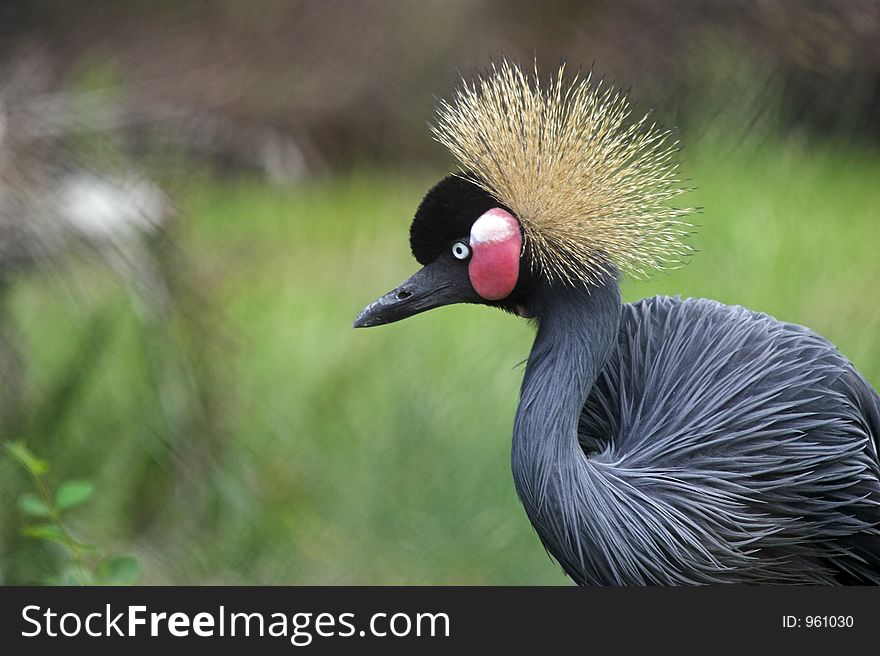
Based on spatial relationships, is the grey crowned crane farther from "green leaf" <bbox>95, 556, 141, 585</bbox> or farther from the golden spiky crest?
"green leaf" <bbox>95, 556, 141, 585</bbox>

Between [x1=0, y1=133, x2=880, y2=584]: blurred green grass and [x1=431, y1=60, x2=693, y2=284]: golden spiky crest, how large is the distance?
695 millimetres

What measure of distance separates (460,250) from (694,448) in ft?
1.24

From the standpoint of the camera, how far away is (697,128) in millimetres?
2146

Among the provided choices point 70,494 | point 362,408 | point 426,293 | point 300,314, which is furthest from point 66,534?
point 300,314

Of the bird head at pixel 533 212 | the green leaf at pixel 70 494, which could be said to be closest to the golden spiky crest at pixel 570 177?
the bird head at pixel 533 212

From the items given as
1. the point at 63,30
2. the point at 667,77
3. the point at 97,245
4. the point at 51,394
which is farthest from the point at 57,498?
the point at 63,30

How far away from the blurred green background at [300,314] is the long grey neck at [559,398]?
0.70m

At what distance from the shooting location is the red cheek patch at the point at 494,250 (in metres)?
1.31

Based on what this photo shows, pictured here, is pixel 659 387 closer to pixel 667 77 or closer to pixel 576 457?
pixel 576 457

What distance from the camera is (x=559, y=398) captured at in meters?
1.30

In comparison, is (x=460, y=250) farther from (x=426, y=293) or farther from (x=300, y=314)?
(x=300, y=314)

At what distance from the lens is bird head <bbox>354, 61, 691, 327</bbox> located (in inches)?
51.9

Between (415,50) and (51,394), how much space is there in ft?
4.81

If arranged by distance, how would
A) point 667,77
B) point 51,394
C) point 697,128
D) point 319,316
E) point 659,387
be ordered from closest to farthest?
point 659,387 → point 51,394 → point 697,128 → point 667,77 → point 319,316
